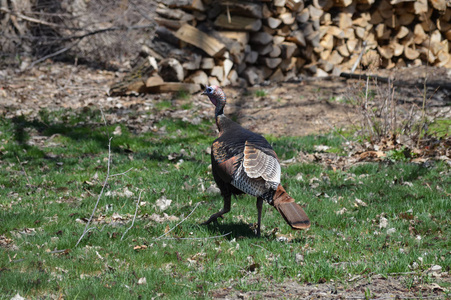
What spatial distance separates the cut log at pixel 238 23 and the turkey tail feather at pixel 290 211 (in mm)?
8887

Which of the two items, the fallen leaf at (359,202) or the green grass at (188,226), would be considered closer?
the green grass at (188,226)

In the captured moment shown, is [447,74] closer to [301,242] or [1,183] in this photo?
[301,242]

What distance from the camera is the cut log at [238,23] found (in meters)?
12.7

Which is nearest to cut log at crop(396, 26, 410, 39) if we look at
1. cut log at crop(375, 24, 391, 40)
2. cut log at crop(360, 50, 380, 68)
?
cut log at crop(375, 24, 391, 40)

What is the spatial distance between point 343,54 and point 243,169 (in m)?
11.1

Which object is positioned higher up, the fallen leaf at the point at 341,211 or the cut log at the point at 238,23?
the cut log at the point at 238,23

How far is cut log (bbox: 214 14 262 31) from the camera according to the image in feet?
41.6

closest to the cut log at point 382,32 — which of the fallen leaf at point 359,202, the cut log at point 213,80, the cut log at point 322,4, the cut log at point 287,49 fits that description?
the cut log at point 322,4

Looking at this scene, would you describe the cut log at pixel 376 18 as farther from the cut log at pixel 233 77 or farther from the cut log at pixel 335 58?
the cut log at pixel 233 77

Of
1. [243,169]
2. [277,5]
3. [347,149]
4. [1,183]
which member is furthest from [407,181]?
[277,5]

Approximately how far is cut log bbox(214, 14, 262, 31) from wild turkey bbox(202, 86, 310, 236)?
25.8 ft

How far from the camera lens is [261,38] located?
1314cm

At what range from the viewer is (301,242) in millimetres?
4836

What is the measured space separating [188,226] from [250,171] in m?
1.09
